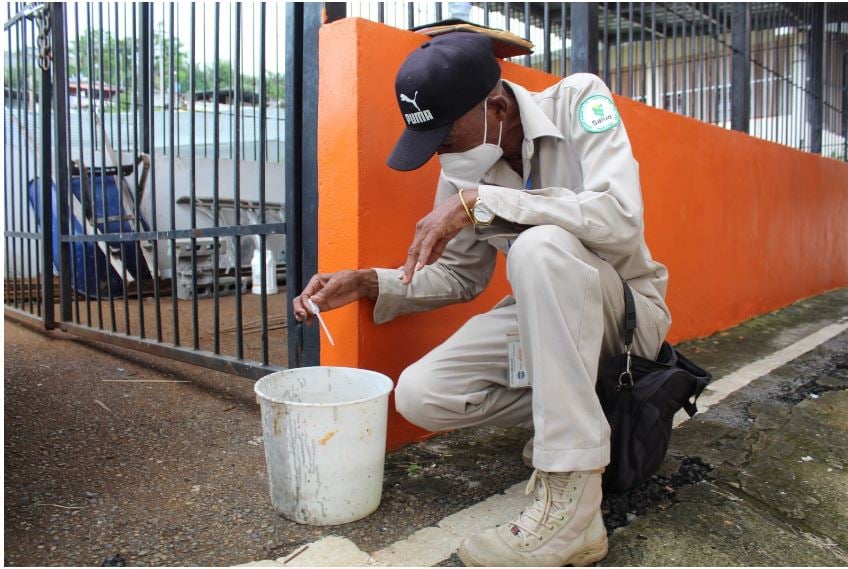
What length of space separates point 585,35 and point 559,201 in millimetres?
1993

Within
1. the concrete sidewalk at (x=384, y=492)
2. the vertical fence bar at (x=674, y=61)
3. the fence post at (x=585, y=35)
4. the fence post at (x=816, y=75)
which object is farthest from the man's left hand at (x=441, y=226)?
the fence post at (x=816, y=75)

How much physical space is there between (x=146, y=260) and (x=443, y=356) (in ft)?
13.6

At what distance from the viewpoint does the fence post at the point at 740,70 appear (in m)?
5.27

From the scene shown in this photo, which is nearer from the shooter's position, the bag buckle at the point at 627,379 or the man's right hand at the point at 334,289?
the bag buckle at the point at 627,379

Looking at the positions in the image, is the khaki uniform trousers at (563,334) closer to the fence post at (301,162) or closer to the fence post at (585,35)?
the fence post at (301,162)

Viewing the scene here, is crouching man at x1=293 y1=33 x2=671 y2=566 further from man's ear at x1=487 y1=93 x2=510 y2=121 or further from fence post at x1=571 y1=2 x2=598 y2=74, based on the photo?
fence post at x1=571 y1=2 x2=598 y2=74

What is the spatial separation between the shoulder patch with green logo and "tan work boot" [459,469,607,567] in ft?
2.92

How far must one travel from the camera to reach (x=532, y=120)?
1835 mm

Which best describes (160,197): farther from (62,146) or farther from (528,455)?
(528,455)

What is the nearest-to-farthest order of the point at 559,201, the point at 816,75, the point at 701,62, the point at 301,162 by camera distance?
the point at 559,201 → the point at 301,162 → the point at 701,62 → the point at 816,75

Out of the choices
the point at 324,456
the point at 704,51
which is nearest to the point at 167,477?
the point at 324,456

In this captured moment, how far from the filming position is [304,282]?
7.73 ft

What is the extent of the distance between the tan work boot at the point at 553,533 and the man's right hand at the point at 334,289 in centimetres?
77

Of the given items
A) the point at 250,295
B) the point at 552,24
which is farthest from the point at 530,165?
the point at 250,295
